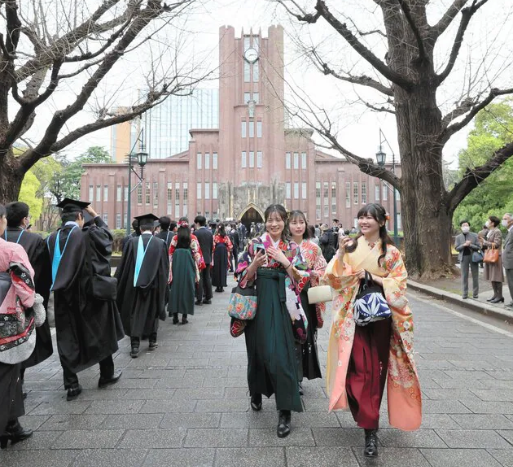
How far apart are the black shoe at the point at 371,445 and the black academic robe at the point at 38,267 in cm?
308

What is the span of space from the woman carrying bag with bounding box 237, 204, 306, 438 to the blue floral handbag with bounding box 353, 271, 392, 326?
577 mm

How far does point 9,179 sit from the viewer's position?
27.1 ft

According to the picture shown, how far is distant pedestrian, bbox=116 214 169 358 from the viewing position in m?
5.84

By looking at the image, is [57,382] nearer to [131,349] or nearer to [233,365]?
[131,349]

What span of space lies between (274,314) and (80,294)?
2.10m

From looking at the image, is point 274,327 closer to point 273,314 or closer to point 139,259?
point 273,314

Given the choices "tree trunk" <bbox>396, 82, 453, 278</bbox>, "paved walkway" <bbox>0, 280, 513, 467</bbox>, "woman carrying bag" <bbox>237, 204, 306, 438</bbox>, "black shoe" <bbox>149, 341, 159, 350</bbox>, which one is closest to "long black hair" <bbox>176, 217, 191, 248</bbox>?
"black shoe" <bbox>149, 341, 159, 350</bbox>

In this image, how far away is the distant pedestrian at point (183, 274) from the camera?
25.5 ft

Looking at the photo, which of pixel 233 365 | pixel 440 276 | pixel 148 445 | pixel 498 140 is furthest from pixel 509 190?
pixel 148 445

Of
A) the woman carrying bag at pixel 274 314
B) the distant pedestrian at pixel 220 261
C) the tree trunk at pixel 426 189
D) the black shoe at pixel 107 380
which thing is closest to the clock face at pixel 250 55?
the tree trunk at pixel 426 189

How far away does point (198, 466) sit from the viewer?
280cm

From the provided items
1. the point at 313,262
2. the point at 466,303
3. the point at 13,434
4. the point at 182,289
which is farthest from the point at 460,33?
Result: the point at 13,434

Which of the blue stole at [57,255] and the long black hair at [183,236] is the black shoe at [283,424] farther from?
the long black hair at [183,236]

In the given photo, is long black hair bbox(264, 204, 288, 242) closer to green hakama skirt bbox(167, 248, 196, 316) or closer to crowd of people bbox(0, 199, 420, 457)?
crowd of people bbox(0, 199, 420, 457)
